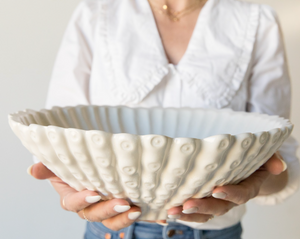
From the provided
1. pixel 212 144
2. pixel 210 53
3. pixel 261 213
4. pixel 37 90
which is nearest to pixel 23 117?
pixel 212 144

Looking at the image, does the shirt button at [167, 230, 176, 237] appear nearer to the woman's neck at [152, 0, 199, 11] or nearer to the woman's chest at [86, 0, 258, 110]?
the woman's chest at [86, 0, 258, 110]

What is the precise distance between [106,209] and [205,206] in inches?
3.8

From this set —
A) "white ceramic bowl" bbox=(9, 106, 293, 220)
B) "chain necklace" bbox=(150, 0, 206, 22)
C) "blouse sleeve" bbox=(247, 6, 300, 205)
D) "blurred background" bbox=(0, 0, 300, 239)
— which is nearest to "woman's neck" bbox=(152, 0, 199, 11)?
"chain necklace" bbox=(150, 0, 206, 22)

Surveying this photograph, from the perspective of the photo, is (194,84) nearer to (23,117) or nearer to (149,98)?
(149,98)

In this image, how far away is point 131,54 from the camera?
1.85ft

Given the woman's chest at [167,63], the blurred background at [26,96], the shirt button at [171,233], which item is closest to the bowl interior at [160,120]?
the woman's chest at [167,63]

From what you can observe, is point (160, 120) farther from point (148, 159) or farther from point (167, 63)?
point (148, 159)

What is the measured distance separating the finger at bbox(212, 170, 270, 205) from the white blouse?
177mm

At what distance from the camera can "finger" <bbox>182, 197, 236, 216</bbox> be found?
304 millimetres

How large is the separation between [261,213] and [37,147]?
120 cm

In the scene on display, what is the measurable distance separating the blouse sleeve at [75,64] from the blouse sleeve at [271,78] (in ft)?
0.98

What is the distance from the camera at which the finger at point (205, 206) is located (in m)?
0.30

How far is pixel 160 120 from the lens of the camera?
19.5 inches

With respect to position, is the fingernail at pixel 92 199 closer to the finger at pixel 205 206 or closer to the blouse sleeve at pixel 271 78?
the finger at pixel 205 206
